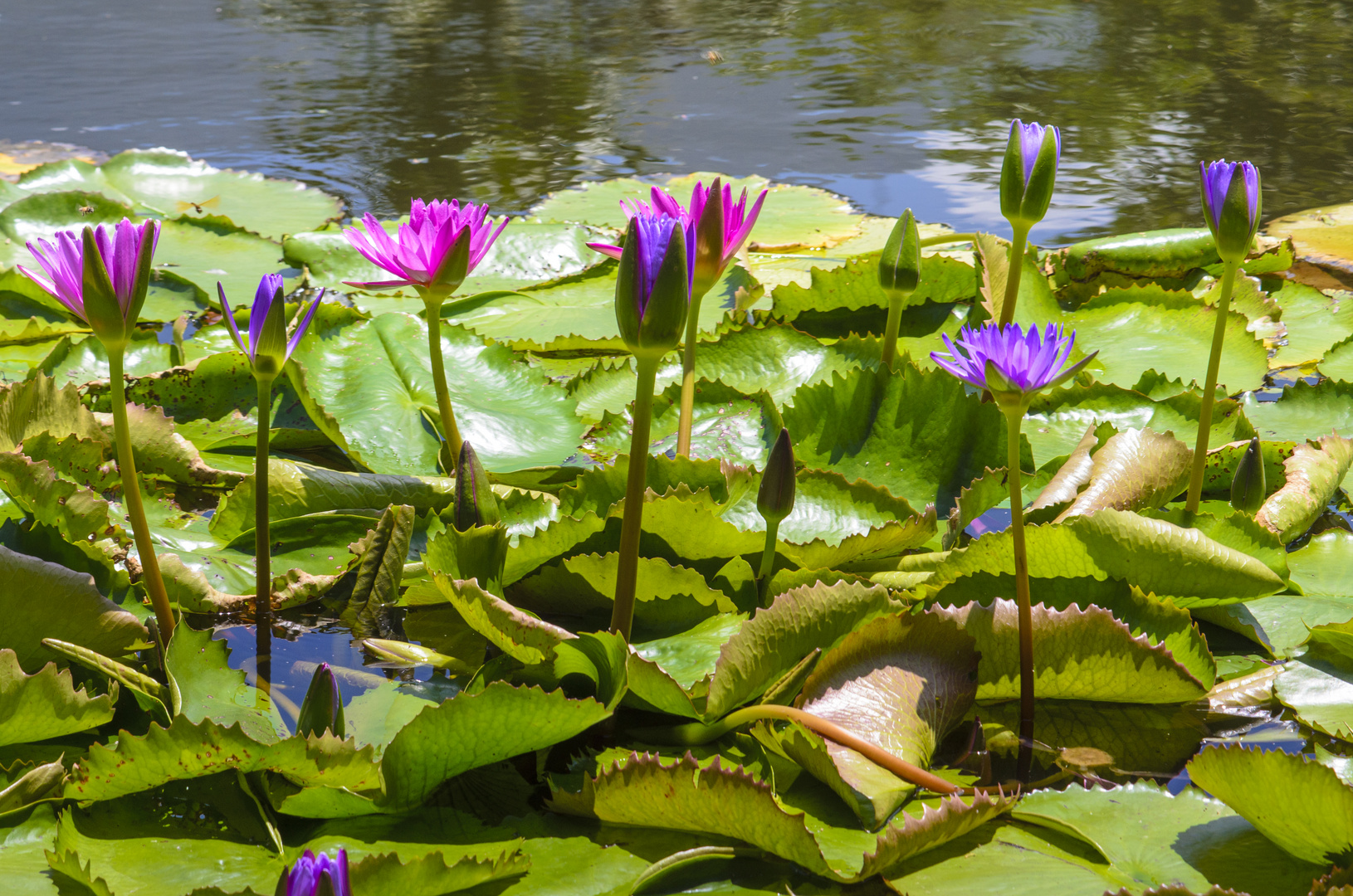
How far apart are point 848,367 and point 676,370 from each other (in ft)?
0.93

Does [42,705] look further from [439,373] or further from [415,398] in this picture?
[415,398]

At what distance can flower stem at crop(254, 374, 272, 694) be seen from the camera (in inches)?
38.8

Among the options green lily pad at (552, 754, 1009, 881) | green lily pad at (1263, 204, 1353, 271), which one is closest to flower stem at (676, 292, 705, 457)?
green lily pad at (552, 754, 1009, 881)

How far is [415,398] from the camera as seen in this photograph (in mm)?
1506

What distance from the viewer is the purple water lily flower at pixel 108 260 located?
0.86 meters

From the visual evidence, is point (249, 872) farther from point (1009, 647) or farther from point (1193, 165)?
point (1193, 165)

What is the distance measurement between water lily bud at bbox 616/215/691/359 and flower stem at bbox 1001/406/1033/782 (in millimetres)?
276

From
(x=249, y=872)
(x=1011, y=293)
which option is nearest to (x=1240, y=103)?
(x=1011, y=293)

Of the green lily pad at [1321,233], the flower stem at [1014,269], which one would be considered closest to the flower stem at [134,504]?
the flower stem at [1014,269]

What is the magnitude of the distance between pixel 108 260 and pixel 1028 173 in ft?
3.38

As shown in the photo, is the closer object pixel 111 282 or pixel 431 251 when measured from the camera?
pixel 111 282

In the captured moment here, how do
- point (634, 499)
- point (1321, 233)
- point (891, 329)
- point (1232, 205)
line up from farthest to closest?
point (1321, 233) → point (891, 329) → point (1232, 205) → point (634, 499)

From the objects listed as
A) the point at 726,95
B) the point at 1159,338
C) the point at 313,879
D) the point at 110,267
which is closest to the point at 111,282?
the point at 110,267

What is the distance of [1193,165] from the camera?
2.91 m
